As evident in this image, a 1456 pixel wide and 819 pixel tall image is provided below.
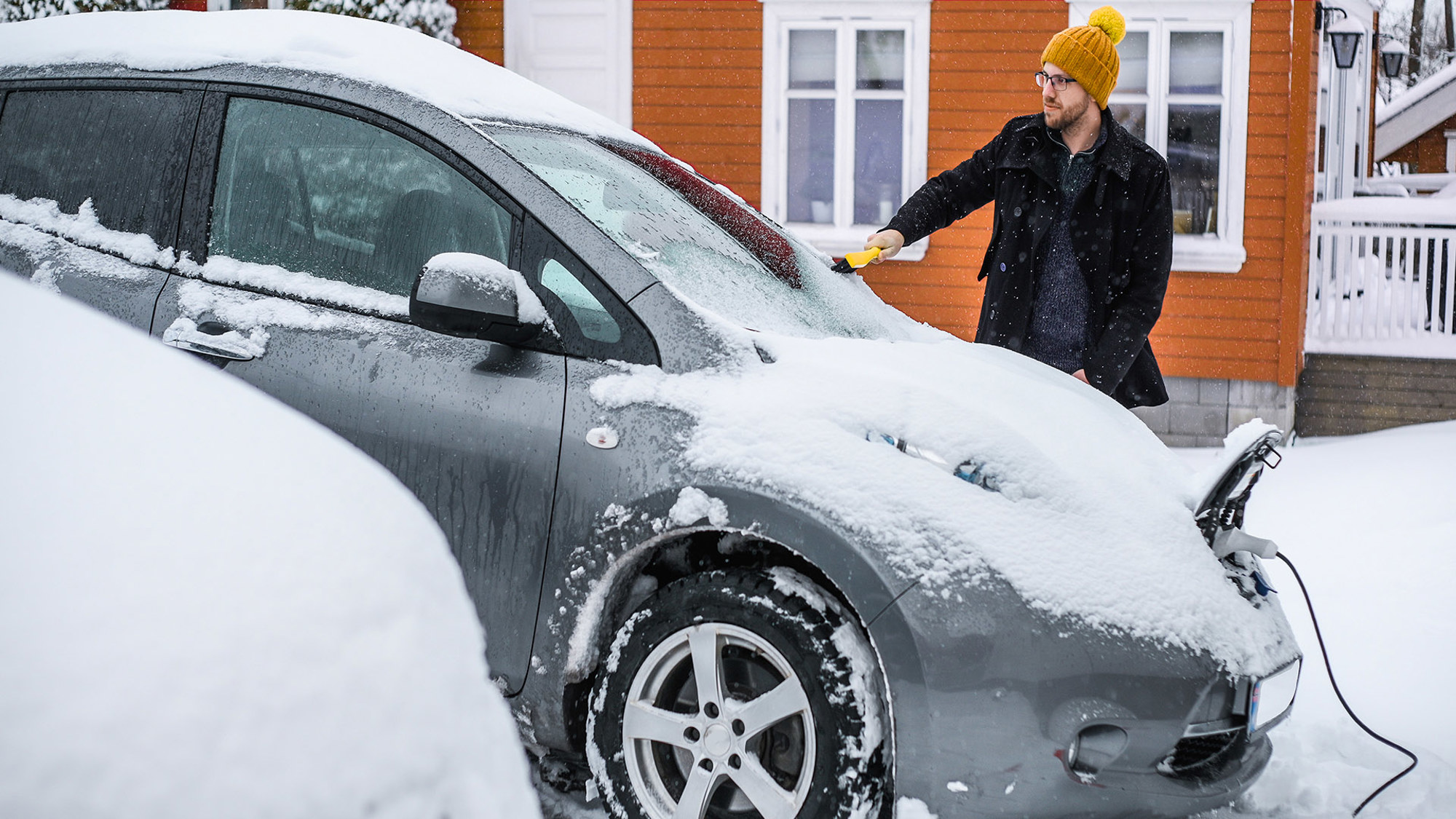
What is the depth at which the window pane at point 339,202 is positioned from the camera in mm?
2695

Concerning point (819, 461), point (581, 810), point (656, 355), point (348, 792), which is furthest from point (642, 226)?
point (348, 792)

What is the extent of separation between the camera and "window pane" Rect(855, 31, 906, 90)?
8.98 meters

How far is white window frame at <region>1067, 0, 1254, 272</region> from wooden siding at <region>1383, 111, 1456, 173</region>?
11.7 m

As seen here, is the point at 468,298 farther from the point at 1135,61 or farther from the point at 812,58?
the point at 1135,61

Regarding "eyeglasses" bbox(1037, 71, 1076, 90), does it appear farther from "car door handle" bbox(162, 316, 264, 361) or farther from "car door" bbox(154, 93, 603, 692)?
"car door handle" bbox(162, 316, 264, 361)

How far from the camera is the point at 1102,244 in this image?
3.74 meters

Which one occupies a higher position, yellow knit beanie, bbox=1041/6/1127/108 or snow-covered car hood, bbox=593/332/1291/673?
yellow knit beanie, bbox=1041/6/1127/108

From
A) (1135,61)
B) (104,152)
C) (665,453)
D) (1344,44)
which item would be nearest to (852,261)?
(665,453)

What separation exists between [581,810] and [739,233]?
1527mm

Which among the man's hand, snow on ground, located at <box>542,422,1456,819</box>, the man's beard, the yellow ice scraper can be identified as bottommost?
snow on ground, located at <box>542,422,1456,819</box>

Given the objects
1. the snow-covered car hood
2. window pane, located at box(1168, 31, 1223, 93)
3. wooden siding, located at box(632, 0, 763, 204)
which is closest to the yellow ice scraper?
the snow-covered car hood


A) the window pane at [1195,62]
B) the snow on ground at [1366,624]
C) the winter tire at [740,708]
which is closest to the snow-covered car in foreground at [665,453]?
the winter tire at [740,708]

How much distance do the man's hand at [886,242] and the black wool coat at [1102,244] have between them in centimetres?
32

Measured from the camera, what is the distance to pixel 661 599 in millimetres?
2391
